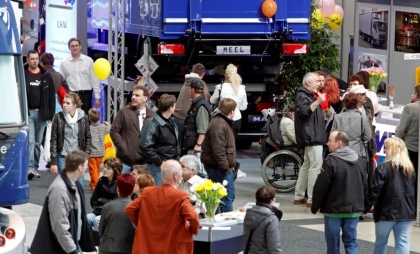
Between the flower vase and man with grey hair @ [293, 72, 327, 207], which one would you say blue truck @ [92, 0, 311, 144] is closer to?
man with grey hair @ [293, 72, 327, 207]

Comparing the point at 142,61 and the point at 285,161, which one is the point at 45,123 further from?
the point at 285,161

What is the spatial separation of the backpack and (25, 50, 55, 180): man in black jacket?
3.28 m

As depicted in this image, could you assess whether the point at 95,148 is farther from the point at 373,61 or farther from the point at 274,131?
the point at 373,61

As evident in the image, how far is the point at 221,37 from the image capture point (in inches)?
750

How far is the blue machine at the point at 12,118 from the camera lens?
1153cm

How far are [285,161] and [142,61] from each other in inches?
148

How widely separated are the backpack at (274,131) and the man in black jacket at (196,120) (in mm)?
1761

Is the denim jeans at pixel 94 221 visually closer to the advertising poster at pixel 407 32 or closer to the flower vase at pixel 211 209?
the flower vase at pixel 211 209

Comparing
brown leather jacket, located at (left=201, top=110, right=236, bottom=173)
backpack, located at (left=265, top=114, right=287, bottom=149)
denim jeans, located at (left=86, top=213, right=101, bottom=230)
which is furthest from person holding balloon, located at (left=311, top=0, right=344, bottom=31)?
denim jeans, located at (left=86, top=213, right=101, bottom=230)

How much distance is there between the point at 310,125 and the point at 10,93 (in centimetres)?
473

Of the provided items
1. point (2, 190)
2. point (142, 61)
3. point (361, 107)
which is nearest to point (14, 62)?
A: point (2, 190)

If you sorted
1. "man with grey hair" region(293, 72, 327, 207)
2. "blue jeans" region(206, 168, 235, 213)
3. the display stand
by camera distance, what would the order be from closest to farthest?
1. the display stand
2. "blue jeans" region(206, 168, 235, 213)
3. "man with grey hair" region(293, 72, 327, 207)

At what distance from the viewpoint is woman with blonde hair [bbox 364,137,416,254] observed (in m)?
11.5

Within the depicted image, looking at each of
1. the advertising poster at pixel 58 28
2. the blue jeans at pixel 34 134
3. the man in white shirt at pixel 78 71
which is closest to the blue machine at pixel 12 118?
the blue jeans at pixel 34 134
